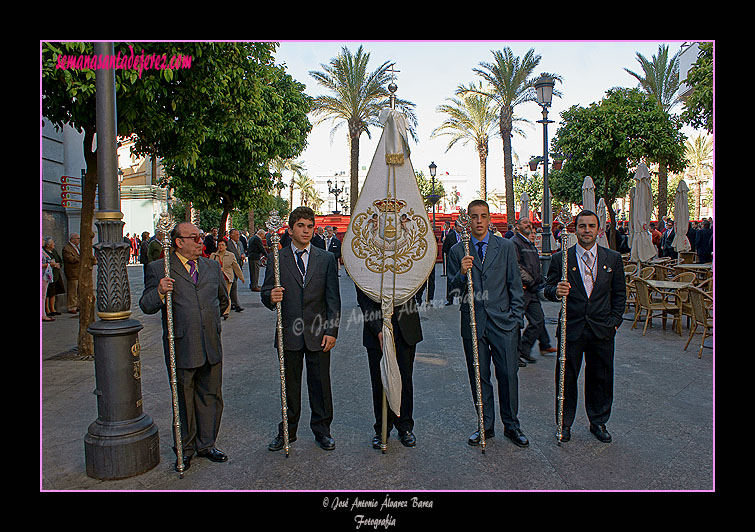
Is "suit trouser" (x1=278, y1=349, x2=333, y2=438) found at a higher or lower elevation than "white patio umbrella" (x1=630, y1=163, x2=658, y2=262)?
lower

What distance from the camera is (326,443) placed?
187 inches

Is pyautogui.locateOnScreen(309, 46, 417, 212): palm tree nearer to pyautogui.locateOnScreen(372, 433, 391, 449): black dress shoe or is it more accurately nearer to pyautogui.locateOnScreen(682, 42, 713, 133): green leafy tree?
pyautogui.locateOnScreen(682, 42, 713, 133): green leafy tree

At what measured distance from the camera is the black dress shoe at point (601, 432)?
15.8 feet

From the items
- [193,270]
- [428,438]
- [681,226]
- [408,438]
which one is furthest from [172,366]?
[681,226]

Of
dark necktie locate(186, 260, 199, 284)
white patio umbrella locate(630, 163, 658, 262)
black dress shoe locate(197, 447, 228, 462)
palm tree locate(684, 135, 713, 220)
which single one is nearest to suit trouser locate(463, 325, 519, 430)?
black dress shoe locate(197, 447, 228, 462)

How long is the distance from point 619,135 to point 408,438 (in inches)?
719

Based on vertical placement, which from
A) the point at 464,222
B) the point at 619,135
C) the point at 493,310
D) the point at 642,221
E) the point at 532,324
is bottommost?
the point at 532,324

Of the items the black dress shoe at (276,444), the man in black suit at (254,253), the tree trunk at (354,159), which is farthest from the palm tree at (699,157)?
the black dress shoe at (276,444)

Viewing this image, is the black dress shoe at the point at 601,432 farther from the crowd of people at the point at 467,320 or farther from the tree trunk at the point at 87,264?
the tree trunk at the point at 87,264

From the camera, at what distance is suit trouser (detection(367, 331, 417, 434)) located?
483cm

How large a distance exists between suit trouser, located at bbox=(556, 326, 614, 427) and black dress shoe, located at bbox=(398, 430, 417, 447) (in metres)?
1.33

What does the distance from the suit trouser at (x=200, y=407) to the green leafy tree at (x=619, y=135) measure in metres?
18.9

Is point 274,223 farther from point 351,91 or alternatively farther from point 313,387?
point 351,91
